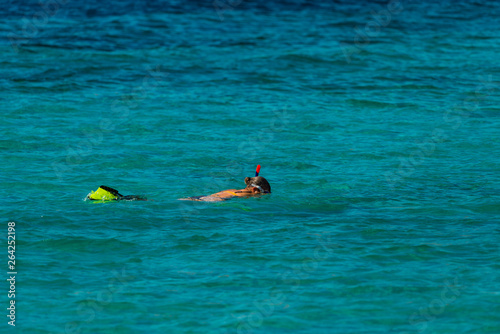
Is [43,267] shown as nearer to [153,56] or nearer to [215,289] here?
[215,289]

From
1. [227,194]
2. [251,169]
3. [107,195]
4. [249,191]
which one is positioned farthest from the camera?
[251,169]

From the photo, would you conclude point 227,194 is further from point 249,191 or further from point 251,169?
point 251,169

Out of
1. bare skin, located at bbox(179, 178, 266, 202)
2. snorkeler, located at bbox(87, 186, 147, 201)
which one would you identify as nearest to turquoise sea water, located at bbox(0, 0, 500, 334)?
bare skin, located at bbox(179, 178, 266, 202)

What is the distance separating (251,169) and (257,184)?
3079 millimetres

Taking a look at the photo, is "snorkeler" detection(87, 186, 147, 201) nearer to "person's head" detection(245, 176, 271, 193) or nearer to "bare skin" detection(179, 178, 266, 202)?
"bare skin" detection(179, 178, 266, 202)

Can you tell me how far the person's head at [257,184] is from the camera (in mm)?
15703

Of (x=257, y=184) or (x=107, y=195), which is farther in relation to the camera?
(x=257, y=184)

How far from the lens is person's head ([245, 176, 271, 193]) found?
15703 mm


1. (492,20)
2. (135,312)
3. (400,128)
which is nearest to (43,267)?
(135,312)

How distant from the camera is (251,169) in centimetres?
1877

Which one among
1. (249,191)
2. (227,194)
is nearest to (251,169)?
(249,191)

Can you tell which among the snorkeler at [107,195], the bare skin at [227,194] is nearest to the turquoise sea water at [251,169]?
the bare skin at [227,194]

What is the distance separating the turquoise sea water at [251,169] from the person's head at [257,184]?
42cm

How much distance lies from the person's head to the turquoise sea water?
42cm
